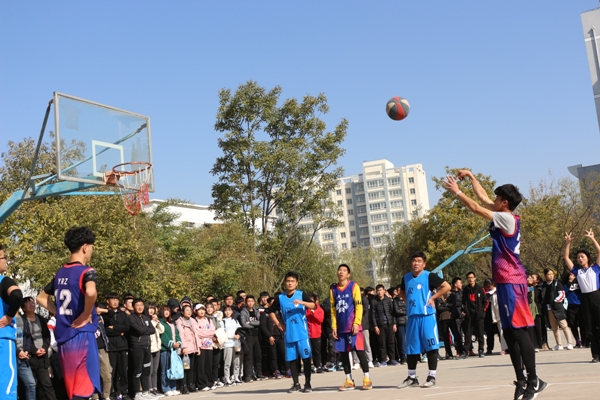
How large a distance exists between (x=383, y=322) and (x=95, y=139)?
28.6 ft

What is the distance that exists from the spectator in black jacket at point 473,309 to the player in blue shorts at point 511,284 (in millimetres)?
10602

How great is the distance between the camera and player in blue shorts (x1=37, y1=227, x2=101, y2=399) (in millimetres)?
6656

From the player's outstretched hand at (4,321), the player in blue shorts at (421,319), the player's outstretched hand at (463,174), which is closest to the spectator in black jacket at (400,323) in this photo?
the player in blue shorts at (421,319)

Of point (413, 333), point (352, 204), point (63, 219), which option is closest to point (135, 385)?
point (413, 333)

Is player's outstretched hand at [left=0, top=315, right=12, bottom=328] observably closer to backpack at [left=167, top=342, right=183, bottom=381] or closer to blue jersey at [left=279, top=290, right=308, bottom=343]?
blue jersey at [left=279, top=290, right=308, bottom=343]

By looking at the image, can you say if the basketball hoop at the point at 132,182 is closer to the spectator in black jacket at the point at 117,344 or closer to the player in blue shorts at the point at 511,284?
the spectator in black jacket at the point at 117,344

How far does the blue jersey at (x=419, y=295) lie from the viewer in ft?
37.9

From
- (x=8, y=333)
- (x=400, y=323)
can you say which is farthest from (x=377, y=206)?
(x=8, y=333)

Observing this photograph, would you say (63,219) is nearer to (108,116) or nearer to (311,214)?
(108,116)

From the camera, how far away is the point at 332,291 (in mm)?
12719

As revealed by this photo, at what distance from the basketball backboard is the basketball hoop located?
0.21ft

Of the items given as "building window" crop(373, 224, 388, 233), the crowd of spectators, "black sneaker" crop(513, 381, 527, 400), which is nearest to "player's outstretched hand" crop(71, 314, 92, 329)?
"black sneaker" crop(513, 381, 527, 400)

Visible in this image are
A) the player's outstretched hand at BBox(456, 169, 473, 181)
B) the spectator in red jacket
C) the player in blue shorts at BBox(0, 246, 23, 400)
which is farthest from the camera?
the spectator in red jacket

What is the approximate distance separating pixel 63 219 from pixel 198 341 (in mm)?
12651
